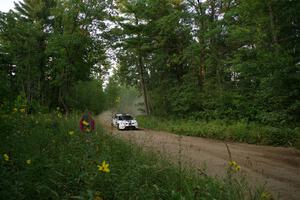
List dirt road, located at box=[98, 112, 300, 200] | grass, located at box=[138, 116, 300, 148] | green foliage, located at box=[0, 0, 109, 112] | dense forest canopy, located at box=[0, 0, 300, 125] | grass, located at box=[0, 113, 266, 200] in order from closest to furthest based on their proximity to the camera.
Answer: grass, located at box=[0, 113, 266, 200], dirt road, located at box=[98, 112, 300, 200], grass, located at box=[138, 116, 300, 148], dense forest canopy, located at box=[0, 0, 300, 125], green foliage, located at box=[0, 0, 109, 112]

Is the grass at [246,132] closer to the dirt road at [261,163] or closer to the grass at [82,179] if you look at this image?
the dirt road at [261,163]

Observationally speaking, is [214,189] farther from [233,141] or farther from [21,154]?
[233,141]

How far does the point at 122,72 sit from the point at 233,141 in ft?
64.4

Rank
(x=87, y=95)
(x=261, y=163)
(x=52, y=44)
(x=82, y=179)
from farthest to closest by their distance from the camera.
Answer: (x=87, y=95) → (x=52, y=44) → (x=261, y=163) → (x=82, y=179)

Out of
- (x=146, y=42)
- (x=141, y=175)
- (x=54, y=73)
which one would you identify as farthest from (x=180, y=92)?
(x=141, y=175)

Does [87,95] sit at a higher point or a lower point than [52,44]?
lower

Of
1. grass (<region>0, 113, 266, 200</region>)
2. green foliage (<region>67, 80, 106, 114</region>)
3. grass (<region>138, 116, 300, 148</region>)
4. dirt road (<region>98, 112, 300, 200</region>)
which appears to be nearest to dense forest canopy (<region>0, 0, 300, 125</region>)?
grass (<region>138, 116, 300, 148</region>)

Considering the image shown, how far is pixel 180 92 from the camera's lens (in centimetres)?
2384

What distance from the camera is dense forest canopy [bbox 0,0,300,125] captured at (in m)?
14.0

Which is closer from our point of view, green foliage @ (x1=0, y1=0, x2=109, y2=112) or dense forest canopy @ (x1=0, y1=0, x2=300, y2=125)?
dense forest canopy @ (x1=0, y1=0, x2=300, y2=125)

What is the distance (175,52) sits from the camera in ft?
85.4

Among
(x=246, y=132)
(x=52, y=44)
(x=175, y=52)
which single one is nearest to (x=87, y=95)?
(x=52, y=44)

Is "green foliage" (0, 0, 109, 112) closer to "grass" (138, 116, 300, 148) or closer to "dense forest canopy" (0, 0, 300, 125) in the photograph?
"dense forest canopy" (0, 0, 300, 125)

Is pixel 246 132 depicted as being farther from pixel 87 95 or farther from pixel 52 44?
pixel 87 95
